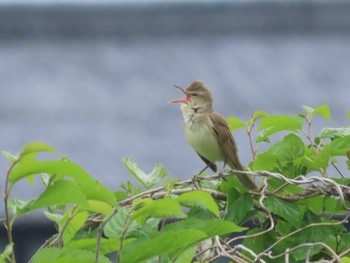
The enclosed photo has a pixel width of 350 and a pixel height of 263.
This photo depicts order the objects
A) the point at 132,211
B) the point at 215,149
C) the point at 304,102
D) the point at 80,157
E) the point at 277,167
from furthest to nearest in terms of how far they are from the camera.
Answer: the point at 304,102
the point at 80,157
the point at 215,149
the point at 277,167
the point at 132,211

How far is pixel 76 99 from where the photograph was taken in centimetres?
1121

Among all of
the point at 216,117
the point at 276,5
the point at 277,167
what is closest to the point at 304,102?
the point at 276,5

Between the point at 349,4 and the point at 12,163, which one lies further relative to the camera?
the point at 349,4

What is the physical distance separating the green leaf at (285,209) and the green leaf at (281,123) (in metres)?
0.23

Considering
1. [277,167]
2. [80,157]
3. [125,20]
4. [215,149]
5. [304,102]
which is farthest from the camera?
[125,20]

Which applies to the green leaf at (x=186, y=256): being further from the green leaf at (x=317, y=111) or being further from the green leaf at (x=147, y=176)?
the green leaf at (x=317, y=111)

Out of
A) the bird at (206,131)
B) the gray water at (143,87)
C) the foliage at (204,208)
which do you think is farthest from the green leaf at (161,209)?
the gray water at (143,87)

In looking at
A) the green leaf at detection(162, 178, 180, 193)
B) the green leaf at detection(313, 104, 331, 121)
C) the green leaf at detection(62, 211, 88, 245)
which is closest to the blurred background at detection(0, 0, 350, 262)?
the green leaf at detection(313, 104, 331, 121)

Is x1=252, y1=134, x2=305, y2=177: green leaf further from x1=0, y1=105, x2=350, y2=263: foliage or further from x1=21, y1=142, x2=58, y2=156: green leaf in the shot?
x1=21, y1=142, x2=58, y2=156: green leaf

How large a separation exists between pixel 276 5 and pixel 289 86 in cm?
156

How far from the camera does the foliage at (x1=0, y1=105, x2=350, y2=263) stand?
199 centimetres

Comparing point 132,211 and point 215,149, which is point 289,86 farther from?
point 132,211

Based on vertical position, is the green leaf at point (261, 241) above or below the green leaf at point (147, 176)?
below

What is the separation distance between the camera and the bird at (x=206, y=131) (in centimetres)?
425
